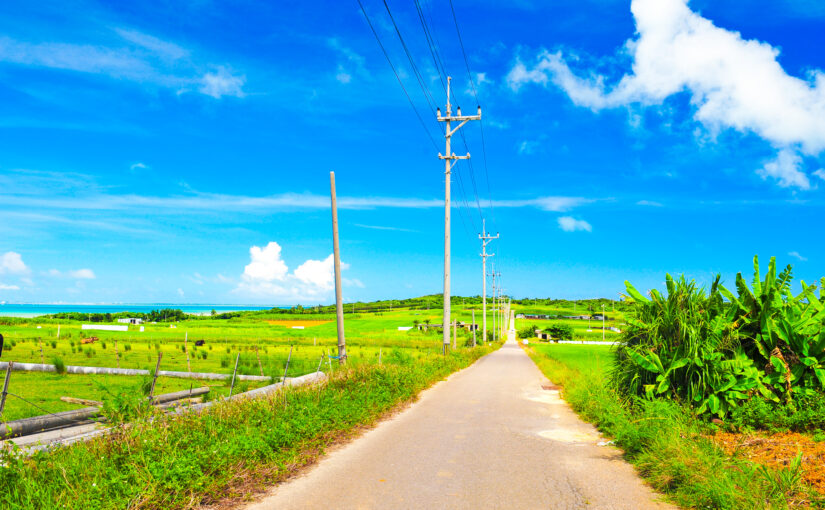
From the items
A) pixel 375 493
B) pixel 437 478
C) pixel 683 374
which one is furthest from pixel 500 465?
pixel 683 374

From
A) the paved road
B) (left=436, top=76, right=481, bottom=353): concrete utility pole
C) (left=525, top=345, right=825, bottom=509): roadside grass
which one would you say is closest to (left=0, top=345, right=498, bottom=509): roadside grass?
the paved road

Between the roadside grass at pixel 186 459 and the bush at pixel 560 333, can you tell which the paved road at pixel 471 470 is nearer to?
the roadside grass at pixel 186 459

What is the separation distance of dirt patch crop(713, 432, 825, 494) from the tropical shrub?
2.09 feet

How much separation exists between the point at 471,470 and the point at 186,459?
11.4ft

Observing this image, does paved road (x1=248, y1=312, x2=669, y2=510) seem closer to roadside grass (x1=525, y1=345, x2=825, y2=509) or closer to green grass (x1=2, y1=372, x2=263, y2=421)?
roadside grass (x1=525, y1=345, x2=825, y2=509)

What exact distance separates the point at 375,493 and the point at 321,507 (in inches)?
27.6

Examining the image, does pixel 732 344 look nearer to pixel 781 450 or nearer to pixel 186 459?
pixel 781 450

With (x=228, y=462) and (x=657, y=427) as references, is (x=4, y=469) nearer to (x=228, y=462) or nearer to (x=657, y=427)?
(x=228, y=462)

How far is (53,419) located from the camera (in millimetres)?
10914

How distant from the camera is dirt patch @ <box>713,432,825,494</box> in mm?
5440

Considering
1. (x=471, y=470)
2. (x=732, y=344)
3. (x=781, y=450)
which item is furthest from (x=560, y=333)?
(x=471, y=470)

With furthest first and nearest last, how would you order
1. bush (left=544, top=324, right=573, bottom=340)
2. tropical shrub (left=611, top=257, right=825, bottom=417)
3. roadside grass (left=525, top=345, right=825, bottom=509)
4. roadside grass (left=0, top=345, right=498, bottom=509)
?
bush (left=544, top=324, right=573, bottom=340) → tropical shrub (left=611, top=257, right=825, bottom=417) → roadside grass (left=0, top=345, right=498, bottom=509) → roadside grass (left=525, top=345, right=825, bottom=509)

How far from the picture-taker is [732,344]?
7887mm

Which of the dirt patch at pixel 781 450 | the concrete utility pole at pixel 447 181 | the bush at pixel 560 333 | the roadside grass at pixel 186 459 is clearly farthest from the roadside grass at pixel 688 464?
the bush at pixel 560 333
